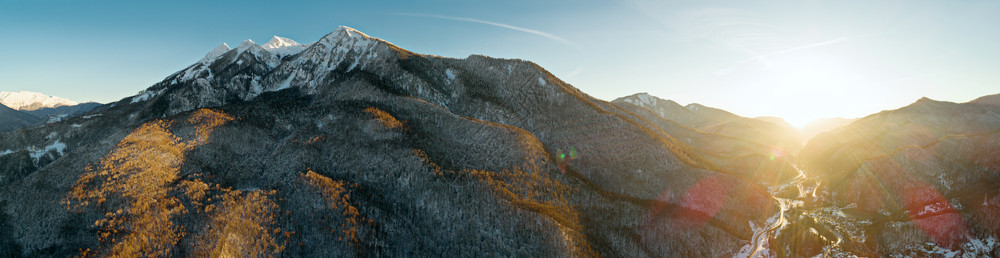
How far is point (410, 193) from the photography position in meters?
112

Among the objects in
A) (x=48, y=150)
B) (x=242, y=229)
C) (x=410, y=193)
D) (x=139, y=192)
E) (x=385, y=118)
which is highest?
(x=385, y=118)

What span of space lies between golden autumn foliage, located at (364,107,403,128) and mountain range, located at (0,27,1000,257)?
2.82 ft

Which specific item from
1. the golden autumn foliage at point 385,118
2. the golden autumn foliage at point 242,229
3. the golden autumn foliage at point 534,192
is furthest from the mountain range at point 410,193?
the golden autumn foliage at point 385,118

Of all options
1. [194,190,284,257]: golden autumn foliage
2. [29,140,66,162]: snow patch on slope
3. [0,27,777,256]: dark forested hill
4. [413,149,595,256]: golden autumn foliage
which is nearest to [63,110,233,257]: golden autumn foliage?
[0,27,777,256]: dark forested hill

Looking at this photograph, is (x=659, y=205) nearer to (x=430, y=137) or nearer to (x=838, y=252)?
(x=838, y=252)

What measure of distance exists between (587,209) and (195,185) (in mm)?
120764

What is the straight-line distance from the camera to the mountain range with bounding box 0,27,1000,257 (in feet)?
305

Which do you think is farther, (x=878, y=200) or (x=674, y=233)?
(x=878, y=200)

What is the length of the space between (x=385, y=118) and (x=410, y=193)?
41.4 meters

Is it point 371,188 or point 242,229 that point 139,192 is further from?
point 371,188

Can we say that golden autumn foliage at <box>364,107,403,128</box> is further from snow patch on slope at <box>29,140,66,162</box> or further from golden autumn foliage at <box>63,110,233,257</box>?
snow patch on slope at <box>29,140,66,162</box>

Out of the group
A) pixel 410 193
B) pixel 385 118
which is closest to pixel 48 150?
pixel 385 118

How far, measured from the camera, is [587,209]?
11725 cm

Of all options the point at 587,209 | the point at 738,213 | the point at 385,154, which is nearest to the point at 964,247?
the point at 738,213
